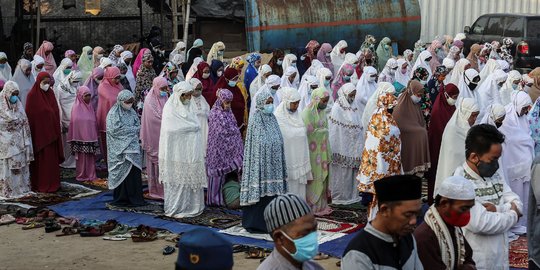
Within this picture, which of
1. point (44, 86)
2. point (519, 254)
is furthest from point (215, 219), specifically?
point (519, 254)

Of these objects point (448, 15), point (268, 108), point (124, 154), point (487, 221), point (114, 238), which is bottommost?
point (114, 238)

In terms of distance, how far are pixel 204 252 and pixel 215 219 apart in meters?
7.00

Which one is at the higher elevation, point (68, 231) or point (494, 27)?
point (494, 27)

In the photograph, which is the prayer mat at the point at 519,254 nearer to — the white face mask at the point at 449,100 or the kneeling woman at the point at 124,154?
the white face mask at the point at 449,100

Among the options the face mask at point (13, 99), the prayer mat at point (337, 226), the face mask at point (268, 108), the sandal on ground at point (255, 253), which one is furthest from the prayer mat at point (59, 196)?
the sandal on ground at point (255, 253)

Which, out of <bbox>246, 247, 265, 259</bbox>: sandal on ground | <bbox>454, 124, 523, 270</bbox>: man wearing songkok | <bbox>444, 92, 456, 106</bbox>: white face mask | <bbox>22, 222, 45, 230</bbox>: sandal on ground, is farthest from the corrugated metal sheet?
<bbox>454, 124, 523, 270</bbox>: man wearing songkok

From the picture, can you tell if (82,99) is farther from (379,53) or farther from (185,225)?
(379,53)

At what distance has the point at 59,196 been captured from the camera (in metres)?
11.7

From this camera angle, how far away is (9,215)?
35.2 ft

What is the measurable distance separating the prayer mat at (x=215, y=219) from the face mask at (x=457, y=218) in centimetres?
539

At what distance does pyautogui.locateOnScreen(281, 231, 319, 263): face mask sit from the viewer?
14.3 feet

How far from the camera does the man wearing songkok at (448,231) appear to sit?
16.1 ft

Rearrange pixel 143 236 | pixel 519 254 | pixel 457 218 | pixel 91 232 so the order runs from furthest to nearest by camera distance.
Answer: pixel 91 232 → pixel 143 236 → pixel 519 254 → pixel 457 218

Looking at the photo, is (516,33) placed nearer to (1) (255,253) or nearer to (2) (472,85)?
(2) (472,85)
